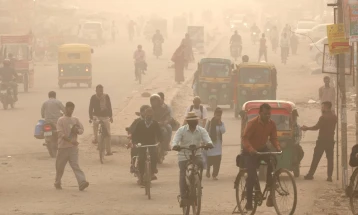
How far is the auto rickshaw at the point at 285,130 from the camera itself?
18.5 meters

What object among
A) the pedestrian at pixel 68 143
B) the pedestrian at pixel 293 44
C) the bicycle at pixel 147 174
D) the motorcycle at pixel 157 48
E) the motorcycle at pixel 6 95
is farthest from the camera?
the pedestrian at pixel 293 44

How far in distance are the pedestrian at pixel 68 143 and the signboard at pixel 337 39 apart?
4561 mm

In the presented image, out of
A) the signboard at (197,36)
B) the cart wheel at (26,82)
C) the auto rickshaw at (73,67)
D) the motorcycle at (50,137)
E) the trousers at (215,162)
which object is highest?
the signboard at (197,36)

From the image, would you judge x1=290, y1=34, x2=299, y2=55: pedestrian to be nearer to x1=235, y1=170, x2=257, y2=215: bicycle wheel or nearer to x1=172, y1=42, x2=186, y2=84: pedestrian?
x1=172, y1=42, x2=186, y2=84: pedestrian

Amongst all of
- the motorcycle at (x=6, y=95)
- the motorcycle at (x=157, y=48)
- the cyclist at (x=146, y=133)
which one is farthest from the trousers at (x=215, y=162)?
the motorcycle at (x=157, y=48)

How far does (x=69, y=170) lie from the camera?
20.7 m

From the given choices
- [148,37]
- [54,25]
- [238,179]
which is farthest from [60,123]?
[148,37]

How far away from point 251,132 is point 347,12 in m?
3.50

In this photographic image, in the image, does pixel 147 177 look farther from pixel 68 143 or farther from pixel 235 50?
pixel 235 50

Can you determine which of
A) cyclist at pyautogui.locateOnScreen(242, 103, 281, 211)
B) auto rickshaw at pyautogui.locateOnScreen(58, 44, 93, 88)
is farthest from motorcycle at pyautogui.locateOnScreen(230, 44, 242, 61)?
cyclist at pyautogui.locateOnScreen(242, 103, 281, 211)

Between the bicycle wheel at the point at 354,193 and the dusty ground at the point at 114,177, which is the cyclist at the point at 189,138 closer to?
the dusty ground at the point at 114,177

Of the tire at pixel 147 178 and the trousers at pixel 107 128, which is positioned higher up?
the trousers at pixel 107 128

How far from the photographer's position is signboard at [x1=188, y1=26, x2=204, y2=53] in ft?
197

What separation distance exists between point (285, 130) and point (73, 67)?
23815 millimetres
